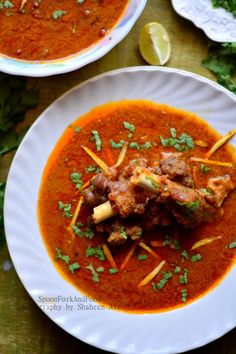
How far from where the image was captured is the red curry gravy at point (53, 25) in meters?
3.37

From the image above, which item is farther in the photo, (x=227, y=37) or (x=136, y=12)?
(x=227, y=37)

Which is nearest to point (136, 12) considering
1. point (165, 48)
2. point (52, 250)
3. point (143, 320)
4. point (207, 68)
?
point (165, 48)

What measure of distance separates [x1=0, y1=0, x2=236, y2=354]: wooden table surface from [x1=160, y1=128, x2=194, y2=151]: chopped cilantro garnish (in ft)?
1.78

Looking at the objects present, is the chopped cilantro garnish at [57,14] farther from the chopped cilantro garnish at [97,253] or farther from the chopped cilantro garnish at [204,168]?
the chopped cilantro garnish at [97,253]

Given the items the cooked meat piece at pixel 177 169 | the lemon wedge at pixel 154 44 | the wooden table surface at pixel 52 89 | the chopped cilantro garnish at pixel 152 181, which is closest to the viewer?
the chopped cilantro garnish at pixel 152 181

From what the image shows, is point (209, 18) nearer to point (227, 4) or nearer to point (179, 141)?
point (227, 4)

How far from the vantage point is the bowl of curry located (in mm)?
3365

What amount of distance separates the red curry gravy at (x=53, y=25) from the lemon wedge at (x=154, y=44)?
0.81ft

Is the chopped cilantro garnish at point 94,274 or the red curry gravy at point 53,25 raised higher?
the red curry gravy at point 53,25

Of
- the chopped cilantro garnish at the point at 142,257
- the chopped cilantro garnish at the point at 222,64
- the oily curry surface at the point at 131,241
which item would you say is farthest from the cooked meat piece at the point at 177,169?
the chopped cilantro garnish at the point at 222,64

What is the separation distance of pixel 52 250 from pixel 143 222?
69 cm

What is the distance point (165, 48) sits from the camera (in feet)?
11.5

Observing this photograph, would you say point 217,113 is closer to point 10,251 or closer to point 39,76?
point 39,76

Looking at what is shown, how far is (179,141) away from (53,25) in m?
1.20
